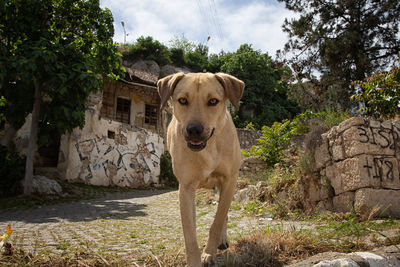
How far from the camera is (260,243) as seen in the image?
282cm

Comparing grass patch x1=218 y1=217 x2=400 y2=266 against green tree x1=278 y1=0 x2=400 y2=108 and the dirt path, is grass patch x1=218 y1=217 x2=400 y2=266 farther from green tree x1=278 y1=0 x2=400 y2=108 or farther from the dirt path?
green tree x1=278 y1=0 x2=400 y2=108

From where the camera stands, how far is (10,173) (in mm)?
10766

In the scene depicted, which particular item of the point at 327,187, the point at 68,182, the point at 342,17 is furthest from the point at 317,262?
the point at 342,17

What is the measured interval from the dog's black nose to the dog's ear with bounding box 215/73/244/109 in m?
0.61

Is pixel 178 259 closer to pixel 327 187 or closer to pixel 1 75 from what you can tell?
pixel 327 187

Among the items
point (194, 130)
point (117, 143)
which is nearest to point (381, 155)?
point (194, 130)

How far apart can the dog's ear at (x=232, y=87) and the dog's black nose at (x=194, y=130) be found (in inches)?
24.0

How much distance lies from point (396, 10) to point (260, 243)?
17008 millimetres

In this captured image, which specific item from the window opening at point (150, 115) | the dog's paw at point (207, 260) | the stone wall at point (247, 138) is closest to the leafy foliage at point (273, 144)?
the dog's paw at point (207, 260)

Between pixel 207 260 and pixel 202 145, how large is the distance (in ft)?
3.50

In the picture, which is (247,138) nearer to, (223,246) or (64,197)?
(64,197)

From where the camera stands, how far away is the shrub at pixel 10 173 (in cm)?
1047

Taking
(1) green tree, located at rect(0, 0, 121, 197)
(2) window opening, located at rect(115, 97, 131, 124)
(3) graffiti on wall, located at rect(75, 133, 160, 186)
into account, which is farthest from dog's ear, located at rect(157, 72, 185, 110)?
(2) window opening, located at rect(115, 97, 131, 124)

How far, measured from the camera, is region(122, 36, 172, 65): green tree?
3394 centimetres
